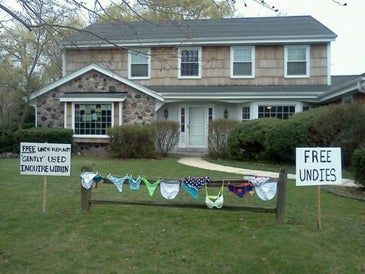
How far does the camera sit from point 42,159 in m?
8.02

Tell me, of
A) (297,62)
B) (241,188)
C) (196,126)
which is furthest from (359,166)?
(196,126)

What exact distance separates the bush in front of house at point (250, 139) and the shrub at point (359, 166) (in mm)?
5651

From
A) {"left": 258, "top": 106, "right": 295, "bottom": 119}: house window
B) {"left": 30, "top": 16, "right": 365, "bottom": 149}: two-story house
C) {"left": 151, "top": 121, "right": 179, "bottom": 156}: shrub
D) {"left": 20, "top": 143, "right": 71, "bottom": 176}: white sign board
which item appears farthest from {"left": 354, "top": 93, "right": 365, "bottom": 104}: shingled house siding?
{"left": 20, "top": 143, "right": 71, "bottom": 176}: white sign board

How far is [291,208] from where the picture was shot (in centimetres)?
839

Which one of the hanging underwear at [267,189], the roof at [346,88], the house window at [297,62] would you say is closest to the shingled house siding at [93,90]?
the house window at [297,62]

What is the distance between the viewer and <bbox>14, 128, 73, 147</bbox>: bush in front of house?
1992 cm

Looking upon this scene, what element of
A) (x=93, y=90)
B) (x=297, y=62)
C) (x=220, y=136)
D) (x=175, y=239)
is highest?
(x=297, y=62)

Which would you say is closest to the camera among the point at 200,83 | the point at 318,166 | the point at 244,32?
the point at 318,166

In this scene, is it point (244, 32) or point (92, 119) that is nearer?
point (92, 119)

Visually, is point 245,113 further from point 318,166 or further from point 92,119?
point 318,166

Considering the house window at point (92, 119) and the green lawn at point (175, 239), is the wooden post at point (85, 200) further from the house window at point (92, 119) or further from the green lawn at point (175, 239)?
the house window at point (92, 119)

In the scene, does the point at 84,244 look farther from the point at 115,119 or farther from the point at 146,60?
the point at 146,60

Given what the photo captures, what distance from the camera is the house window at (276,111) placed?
2081 centimetres

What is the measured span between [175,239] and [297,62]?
56.2 feet
